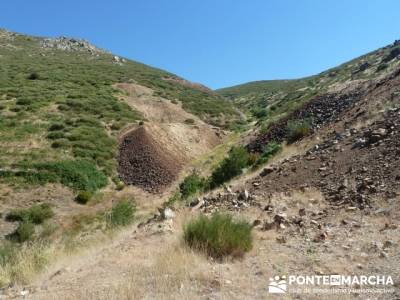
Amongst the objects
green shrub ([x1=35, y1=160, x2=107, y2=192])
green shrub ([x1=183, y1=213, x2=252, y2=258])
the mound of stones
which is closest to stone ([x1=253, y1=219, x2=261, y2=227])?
green shrub ([x1=183, y1=213, x2=252, y2=258])

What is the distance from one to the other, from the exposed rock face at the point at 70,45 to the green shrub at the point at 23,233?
65.8 metres

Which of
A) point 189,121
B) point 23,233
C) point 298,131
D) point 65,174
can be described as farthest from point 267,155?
point 189,121

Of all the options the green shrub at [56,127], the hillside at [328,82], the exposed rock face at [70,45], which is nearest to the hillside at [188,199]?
the green shrub at [56,127]

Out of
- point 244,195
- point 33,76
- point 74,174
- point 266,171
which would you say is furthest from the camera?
point 33,76

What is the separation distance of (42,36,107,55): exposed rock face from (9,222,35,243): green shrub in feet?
216

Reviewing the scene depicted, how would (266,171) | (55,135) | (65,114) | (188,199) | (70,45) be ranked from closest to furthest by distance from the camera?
1. (266,171)
2. (188,199)
3. (55,135)
4. (65,114)
5. (70,45)

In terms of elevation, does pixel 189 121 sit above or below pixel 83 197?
above

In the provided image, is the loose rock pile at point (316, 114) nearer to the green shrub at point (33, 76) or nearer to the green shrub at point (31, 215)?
the green shrub at point (31, 215)

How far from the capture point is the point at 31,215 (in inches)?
787

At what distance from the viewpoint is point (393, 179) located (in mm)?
10039

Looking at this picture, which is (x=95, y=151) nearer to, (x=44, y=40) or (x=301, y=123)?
(x=301, y=123)

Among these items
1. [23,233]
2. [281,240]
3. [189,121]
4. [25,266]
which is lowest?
[23,233]

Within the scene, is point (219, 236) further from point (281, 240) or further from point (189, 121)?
point (189, 121)

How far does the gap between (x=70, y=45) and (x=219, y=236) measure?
8215 cm
